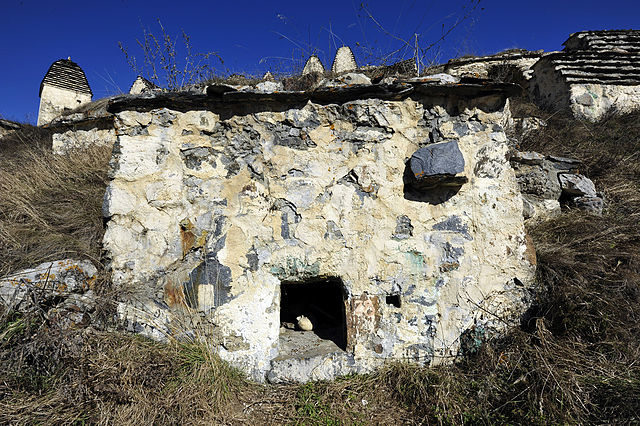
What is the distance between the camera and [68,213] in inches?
130

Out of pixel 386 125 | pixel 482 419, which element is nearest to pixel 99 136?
pixel 386 125

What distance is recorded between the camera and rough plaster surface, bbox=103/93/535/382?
2.49 meters

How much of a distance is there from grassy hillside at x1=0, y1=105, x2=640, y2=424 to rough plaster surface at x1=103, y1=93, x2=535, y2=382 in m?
0.18

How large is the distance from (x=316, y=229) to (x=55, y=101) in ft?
51.0

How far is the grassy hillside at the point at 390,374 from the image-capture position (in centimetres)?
195

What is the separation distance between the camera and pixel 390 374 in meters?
2.43

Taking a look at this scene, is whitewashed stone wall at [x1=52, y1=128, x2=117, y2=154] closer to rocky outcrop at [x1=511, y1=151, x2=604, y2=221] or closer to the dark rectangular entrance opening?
the dark rectangular entrance opening

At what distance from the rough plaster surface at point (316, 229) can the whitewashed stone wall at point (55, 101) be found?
13860 millimetres

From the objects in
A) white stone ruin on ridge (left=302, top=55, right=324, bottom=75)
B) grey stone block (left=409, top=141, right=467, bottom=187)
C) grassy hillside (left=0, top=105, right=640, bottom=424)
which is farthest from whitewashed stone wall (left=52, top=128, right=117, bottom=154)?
grey stone block (left=409, top=141, right=467, bottom=187)

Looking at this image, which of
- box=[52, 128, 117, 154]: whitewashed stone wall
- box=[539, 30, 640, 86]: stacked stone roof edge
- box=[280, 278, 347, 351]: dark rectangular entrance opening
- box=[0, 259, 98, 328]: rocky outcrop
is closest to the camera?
box=[0, 259, 98, 328]: rocky outcrop

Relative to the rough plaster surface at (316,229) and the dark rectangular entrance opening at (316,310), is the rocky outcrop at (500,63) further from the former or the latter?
the dark rectangular entrance opening at (316,310)

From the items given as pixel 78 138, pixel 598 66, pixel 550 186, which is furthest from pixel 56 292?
pixel 598 66

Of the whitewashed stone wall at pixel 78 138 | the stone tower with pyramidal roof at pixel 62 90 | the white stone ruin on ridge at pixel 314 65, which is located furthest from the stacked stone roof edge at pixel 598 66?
the stone tower with pyramidal roof at pixel 62 90

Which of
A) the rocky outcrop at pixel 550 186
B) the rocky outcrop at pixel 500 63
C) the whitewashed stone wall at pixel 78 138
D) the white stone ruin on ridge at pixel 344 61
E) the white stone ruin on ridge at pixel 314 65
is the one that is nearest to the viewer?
the rocky outcrop at pixel 550 186
